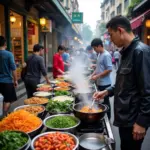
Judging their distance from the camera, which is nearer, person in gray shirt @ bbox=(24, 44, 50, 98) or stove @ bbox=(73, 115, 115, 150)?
stove @ bbox=(73, 115, 115, 150)

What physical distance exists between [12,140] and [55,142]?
0.49 m

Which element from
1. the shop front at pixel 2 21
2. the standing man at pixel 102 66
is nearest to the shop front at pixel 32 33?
the shop front at pixel 2 21

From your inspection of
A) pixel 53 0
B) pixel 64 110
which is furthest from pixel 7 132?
pixel 53 0

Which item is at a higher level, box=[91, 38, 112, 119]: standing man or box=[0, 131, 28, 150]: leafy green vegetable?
box=[91, 38, 112, 119]: standing man

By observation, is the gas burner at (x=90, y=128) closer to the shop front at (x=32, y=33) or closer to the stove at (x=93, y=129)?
the stove at (x=93, y=129)

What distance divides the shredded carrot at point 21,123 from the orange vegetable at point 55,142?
0.32 meters

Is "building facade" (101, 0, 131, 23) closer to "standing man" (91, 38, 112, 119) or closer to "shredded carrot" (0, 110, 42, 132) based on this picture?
"standing man" (91, 38, 112, 119)

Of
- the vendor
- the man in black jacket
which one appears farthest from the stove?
the vendor

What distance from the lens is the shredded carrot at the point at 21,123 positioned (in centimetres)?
278

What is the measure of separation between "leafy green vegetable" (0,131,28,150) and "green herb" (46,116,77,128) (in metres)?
0.56

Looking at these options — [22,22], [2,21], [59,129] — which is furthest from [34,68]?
[22,22]

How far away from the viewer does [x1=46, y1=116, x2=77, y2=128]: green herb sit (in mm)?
2939

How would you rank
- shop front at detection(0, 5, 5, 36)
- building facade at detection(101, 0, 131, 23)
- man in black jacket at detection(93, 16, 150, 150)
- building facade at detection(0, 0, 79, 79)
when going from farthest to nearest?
building facade at detection(101, 0, 131, 23) → building facade at detection(0, 0, 79, 79) → shop front at detection(0, 5, 5, 36) → man in black jacket at detection(93, 16, 150, 150)

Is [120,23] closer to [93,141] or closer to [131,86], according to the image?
[131,86]
